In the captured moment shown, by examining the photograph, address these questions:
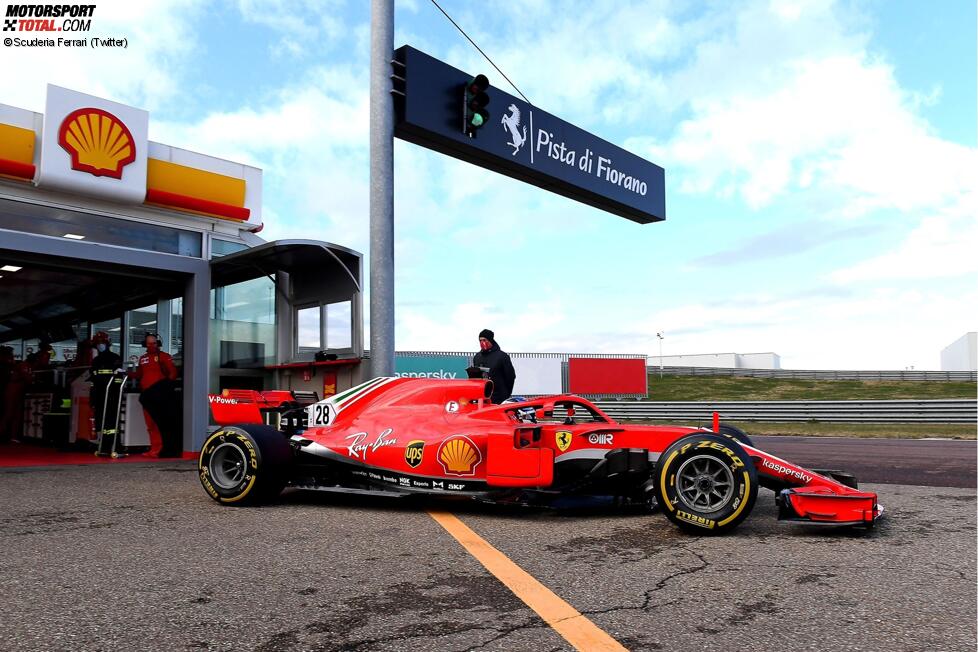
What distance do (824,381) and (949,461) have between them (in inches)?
1432

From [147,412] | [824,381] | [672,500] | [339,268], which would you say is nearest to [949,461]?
[672,500]

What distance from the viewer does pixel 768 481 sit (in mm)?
5328

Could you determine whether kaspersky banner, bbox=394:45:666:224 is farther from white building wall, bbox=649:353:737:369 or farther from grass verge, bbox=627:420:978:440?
white building wall, bbox=649:353:737:369

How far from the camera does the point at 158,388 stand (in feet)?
36.7

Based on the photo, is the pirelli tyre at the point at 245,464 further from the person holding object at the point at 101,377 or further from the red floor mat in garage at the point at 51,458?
the person holding object at the point at 101,377

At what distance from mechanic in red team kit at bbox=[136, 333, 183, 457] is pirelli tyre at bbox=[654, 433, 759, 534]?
8.67 meters

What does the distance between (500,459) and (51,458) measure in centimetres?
856

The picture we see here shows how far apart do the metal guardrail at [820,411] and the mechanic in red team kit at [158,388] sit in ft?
53.8

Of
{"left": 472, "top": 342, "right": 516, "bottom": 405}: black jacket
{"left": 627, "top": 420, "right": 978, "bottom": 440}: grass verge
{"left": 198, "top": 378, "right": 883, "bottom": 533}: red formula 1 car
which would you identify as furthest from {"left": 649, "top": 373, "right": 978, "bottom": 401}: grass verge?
{"left": 198, "top": 378, "right": 883, "bottom": 533}: red formula 1 car

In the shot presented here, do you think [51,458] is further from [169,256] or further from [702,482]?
[702,482]

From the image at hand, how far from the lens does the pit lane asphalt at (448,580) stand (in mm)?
2875

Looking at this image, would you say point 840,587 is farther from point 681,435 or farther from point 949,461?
point 949,461

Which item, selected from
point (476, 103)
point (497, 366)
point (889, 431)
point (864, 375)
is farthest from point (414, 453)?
point (864, 375)

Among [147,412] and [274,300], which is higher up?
[274,300]
